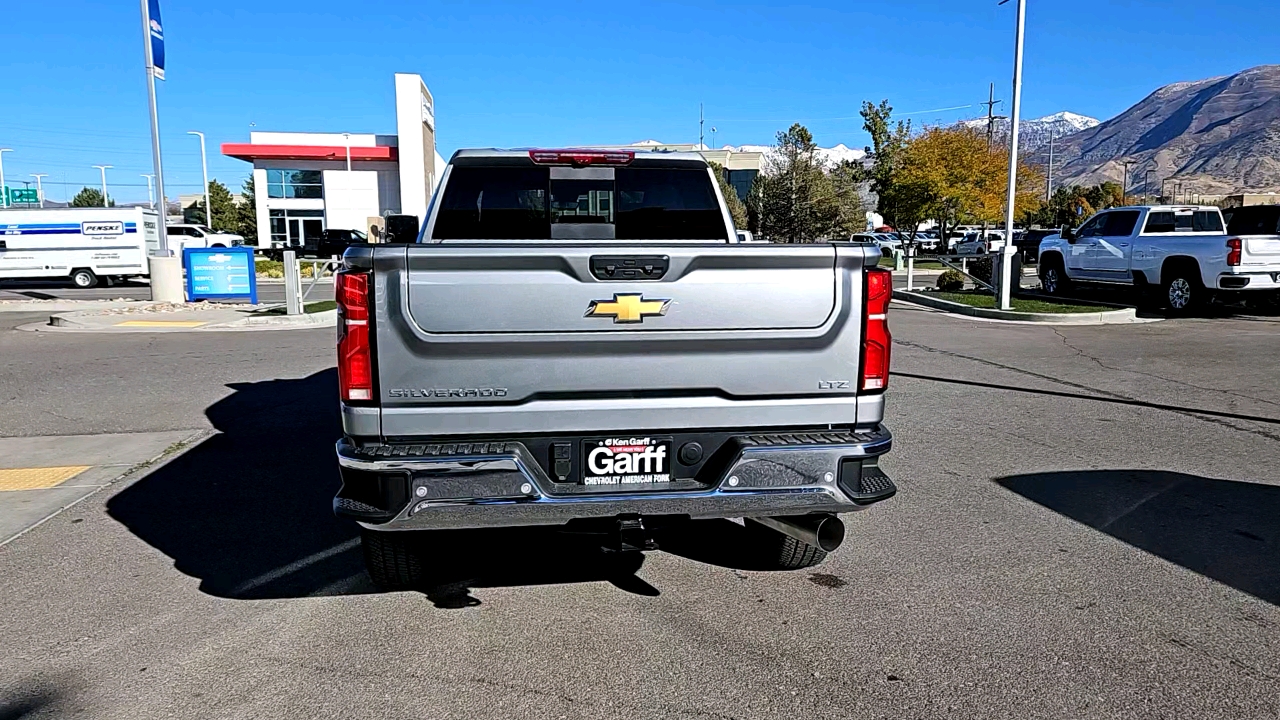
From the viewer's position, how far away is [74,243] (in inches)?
1125

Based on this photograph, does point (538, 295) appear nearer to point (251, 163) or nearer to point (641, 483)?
point (641, 483)

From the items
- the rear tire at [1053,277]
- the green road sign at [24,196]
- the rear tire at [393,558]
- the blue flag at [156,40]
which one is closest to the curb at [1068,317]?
the rear tire at [1053,277]

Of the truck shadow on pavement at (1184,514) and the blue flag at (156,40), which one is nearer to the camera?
the truck shadow on pavement at (1184,514)

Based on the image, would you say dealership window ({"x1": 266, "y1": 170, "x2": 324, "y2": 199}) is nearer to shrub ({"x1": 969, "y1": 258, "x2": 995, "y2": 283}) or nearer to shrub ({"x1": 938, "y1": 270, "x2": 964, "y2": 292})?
shrub ({"x1": 938, "y1": 270, "x2": 964, "y2": 292})

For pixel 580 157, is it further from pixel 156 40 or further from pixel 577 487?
pixel 156 40

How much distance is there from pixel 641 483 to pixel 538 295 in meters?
0.87

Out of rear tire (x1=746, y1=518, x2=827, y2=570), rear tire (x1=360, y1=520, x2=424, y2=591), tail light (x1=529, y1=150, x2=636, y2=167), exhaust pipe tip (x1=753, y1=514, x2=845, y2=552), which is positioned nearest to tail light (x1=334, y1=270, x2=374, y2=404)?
rear tire (x1=360, y1=520, x2=424, y2=591)

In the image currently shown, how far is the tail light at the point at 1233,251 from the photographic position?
51.8 ft

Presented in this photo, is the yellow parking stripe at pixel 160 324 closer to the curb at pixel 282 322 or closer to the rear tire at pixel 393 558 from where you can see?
the curb at pixel 282 322

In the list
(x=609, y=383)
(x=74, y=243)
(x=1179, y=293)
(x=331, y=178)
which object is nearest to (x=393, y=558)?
(x=609, y=383)

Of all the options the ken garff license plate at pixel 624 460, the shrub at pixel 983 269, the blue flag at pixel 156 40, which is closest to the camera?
the ken garff license plate at pixel 624 460

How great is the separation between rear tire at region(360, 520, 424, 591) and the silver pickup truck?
608 millimetres

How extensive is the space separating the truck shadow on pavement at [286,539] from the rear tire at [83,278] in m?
25.6

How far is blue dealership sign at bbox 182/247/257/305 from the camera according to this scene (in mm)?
21641
